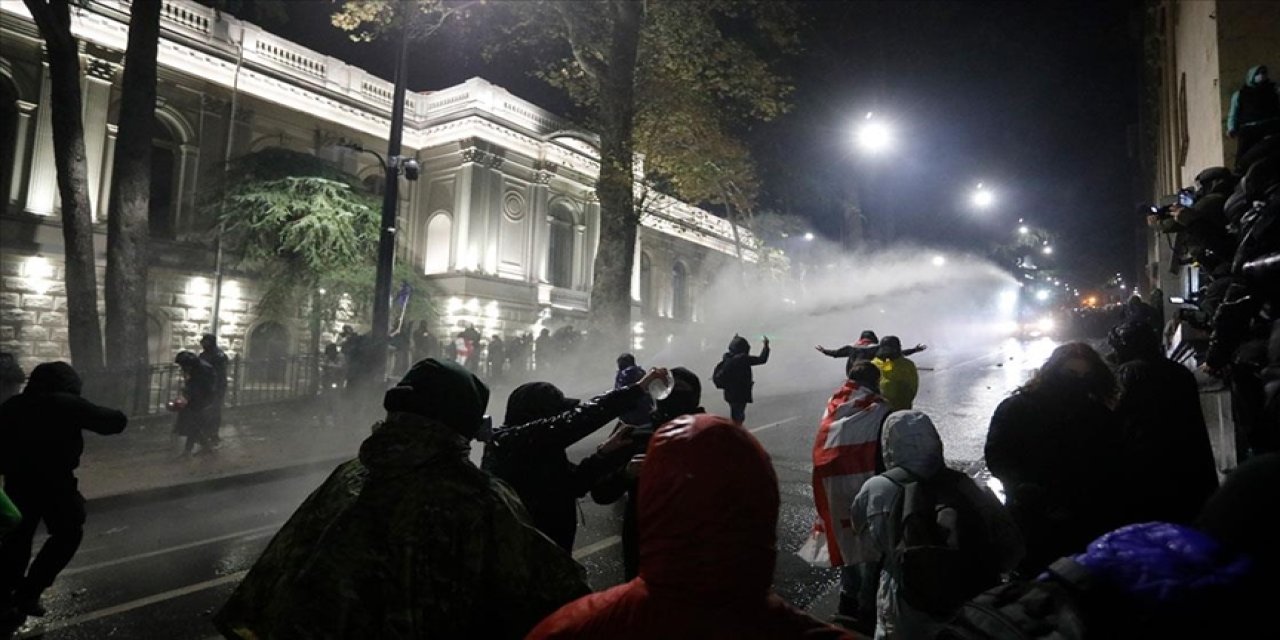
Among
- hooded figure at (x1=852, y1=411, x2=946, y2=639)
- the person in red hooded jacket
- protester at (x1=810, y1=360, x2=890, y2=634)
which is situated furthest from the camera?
protester at (x1=810, y1=360, x2=890, y2=634)

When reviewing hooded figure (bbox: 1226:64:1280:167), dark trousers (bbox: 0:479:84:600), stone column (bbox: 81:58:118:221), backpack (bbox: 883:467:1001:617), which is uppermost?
stone column (bbox: 81:58:118:221)

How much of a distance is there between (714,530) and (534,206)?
3007 centimetres

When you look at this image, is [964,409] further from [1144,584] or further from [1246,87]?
[1144,584]

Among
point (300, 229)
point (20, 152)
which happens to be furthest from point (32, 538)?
point (20, 152)

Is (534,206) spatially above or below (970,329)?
above

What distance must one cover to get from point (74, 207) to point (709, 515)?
16.0 metres

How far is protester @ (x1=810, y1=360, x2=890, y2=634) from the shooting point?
398cm

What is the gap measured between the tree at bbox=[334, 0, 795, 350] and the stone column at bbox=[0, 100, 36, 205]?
925 centimetres

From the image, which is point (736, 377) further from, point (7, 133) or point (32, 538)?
point (7, 133)

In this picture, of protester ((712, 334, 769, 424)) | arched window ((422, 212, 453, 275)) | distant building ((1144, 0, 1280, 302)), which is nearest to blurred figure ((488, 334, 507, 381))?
arched window ((422, 212, 453, 275))

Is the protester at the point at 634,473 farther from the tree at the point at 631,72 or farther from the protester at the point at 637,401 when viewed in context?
the tree at the point at 631,72

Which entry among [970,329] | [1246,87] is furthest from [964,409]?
[970,329]

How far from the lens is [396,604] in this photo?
1790mm

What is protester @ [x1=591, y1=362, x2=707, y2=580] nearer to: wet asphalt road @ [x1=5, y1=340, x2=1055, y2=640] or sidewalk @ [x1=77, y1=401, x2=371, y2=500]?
wet asphalt road @ [x1=5, y1=340, x2=1055, y2=640]
